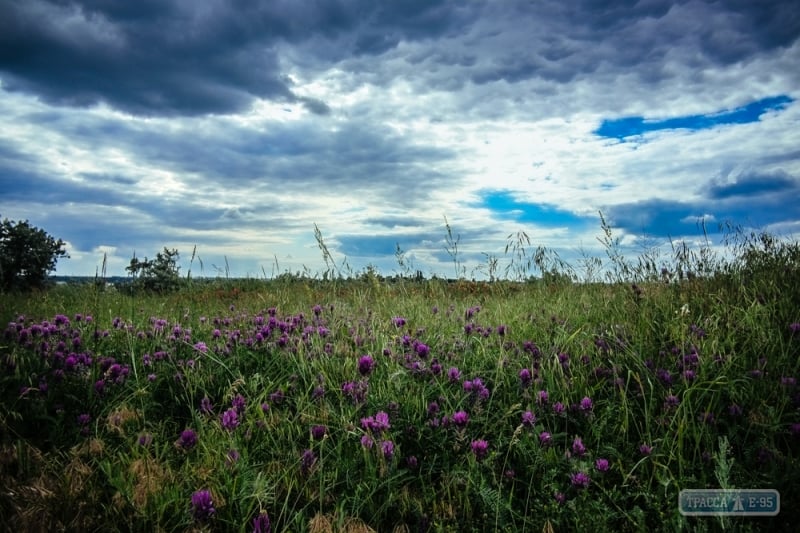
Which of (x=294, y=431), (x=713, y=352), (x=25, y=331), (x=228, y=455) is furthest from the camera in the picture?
(x=25, y=331)

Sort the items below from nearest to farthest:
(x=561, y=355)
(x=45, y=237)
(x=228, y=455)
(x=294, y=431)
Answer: (x=228, y=455) → (x=294, y=431) → (x=561, y=355) → (x=45, y=237)

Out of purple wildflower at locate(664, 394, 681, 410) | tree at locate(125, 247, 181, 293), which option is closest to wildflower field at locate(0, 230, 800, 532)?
purple wildflower at locate(664, 394, 681, 410)

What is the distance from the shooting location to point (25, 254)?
17.0 metres

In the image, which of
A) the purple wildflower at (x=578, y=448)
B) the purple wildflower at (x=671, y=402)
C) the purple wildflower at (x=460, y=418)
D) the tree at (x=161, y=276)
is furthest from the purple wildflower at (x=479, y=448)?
the tree at (x=161, y=276)

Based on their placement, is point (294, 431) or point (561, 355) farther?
point (561, 355)

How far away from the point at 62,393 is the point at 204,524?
1.94 metres

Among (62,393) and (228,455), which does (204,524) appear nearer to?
(228,455)

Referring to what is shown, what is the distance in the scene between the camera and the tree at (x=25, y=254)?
16.5 m

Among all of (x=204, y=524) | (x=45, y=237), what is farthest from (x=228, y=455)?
(x=45, y=237)

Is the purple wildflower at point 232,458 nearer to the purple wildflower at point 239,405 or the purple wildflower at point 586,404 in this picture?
the purple wildflower at point 239,405

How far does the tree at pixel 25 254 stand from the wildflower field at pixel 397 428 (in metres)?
14.5

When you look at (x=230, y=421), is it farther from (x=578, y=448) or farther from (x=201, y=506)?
(x=578, y=448)

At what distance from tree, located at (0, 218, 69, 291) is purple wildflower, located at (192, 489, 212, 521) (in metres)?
17.3

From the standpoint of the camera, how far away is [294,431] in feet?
10.4
